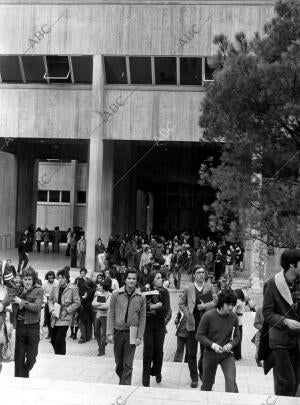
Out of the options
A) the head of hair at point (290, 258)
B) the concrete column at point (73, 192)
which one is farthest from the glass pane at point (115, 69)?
the concrete column at point (73, 192)

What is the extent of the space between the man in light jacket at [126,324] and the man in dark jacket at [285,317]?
100 inches

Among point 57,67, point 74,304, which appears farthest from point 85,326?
point 57,67

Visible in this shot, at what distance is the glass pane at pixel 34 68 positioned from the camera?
25.5 metres

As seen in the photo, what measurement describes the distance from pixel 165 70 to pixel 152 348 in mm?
18360

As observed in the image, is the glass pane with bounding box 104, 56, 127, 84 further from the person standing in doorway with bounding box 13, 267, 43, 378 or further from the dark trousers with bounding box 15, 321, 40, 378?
the dark trousers with bounding box 15, 321, 40, 378

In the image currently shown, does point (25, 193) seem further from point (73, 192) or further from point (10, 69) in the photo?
point (73, 192)

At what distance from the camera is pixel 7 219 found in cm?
3219

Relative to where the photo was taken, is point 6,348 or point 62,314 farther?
point 62,314

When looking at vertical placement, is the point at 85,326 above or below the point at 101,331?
below

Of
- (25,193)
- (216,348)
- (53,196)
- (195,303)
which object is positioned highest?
(53,196)

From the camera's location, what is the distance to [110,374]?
370 inches

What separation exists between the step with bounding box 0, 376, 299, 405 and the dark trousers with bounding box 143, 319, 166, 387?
6.37 ft

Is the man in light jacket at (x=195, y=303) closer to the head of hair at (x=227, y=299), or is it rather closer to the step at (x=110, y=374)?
the step at (x=110, y=374)

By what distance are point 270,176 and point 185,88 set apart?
1414cm
